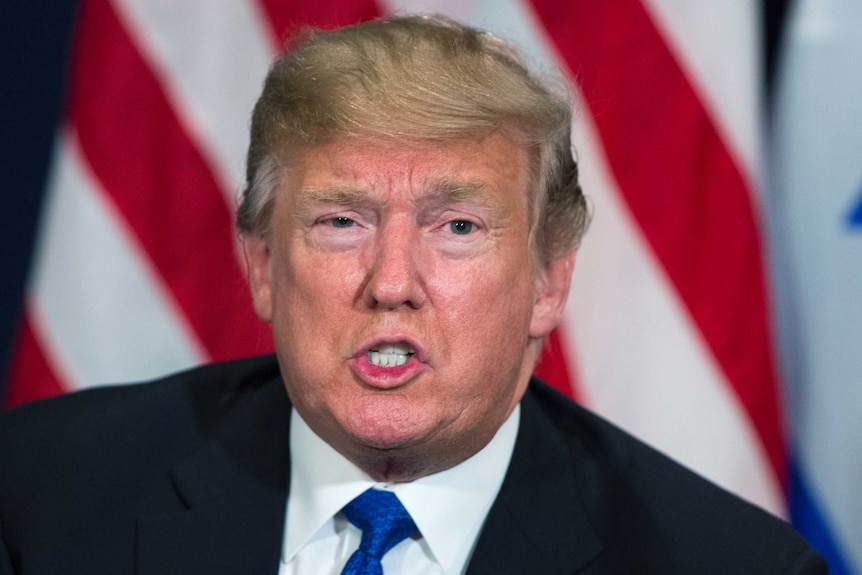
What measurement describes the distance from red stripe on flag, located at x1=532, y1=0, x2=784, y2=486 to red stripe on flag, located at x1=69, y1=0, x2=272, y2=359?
80cm

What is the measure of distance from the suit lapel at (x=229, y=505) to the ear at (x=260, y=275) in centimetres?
20

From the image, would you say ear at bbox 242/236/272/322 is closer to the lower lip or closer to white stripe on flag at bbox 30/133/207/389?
the lower lip

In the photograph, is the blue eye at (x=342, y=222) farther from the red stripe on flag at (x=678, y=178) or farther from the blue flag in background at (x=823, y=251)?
the blue flag in background at (x=823, y=251)

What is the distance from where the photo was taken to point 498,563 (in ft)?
5.47

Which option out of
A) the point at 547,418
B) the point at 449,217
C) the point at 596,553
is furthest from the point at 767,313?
the point at 449,217

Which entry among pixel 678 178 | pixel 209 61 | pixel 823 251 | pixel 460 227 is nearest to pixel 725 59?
pixel 678 178

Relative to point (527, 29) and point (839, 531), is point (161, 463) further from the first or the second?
point (839, 531)

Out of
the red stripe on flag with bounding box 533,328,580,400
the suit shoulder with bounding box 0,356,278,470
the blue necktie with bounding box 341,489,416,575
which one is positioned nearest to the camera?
the blue necktie with bounding box 341,489,416,575

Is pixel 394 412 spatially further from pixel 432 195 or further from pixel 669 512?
pixel 669 512

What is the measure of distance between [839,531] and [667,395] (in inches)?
16.4

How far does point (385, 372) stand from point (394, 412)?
0.17 ft

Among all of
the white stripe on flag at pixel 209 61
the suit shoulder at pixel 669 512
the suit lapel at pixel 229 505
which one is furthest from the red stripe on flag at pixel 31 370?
the suit shoulder at pixel 669 512

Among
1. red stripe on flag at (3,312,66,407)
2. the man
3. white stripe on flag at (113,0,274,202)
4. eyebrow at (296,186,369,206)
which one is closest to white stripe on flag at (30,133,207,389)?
red stripe on flag at (3,312,66,407)

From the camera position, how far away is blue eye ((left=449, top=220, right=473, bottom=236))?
1.59 meters
